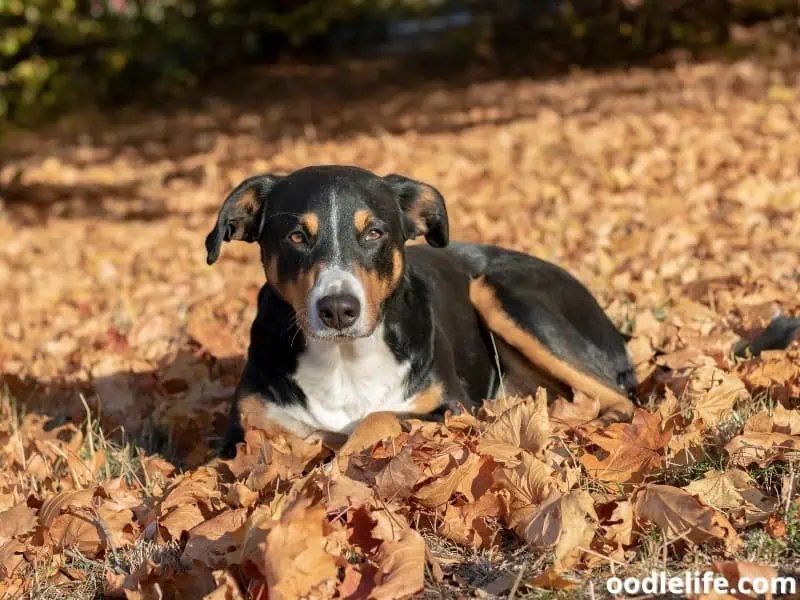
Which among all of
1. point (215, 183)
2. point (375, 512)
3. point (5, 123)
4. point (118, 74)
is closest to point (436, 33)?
point (118, 74)

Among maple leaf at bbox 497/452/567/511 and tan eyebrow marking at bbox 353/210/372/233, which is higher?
tan eyebrow marking at bbox 353/210/372/233

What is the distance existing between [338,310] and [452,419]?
2.15ft

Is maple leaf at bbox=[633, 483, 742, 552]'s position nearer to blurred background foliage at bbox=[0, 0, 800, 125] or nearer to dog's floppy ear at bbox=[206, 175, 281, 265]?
dog's floppy ear at bbox=[206, 175, 281, 265]

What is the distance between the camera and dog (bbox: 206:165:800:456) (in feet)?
14.7

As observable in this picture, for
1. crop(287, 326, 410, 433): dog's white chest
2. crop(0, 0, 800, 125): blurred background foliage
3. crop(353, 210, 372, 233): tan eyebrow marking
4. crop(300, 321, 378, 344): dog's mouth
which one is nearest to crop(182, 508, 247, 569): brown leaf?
crop(300, 321, 378, 344): dog's mouth

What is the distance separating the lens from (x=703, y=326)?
19.0ft

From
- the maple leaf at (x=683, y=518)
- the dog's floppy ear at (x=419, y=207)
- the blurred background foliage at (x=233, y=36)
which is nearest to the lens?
the maple leaf at (x=683, y=518)

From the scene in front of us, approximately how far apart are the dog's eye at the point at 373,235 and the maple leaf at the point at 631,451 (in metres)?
1.20

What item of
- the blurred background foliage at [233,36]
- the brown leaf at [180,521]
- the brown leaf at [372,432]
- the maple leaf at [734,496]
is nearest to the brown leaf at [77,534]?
the brown leaf at [180,521]

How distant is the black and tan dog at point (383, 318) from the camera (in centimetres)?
446

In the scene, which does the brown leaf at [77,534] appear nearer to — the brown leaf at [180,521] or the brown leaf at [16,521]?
the brown leaf at [16,521]

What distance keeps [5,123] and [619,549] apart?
17.4m

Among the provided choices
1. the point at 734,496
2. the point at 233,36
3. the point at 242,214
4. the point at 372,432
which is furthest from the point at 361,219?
the point at 233,36

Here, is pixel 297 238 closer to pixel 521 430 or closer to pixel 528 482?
pixel 521 430
